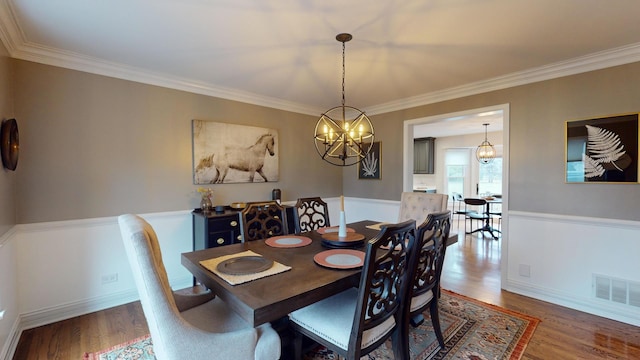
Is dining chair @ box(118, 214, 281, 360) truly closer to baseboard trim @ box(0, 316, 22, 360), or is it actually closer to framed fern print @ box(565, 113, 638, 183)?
baseboard trim @ box(0, 316, 22, 360)

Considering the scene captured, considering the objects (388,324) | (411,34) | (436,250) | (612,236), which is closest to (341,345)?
(388,324)

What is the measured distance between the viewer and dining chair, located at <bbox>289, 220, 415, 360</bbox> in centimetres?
142

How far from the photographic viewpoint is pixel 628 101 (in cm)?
258

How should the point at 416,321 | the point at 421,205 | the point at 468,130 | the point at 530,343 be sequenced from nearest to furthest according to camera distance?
the point at 530,343
the point at 416,321
the point at 421,205
the point at 468,130

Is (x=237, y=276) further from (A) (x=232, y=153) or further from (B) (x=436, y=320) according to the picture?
(A) (x=232, y=153)

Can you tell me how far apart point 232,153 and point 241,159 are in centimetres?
15

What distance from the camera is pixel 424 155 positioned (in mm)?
8242

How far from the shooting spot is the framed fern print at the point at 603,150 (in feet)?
8.39

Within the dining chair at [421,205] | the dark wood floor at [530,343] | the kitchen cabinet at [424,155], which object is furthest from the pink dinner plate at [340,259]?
the kitchen cabinet at [424,155]

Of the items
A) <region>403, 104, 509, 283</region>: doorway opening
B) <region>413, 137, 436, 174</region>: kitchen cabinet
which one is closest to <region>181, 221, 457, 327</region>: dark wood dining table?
<region>403, 104, 509, 283</region>: doorway opening

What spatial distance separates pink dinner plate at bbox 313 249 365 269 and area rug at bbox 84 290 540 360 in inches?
30.4

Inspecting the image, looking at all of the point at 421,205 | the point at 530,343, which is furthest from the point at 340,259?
the point at 530,343

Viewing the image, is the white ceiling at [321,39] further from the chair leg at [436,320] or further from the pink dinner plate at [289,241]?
the chair leg at [436,320]

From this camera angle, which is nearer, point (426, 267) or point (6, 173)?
point (426, 267)
